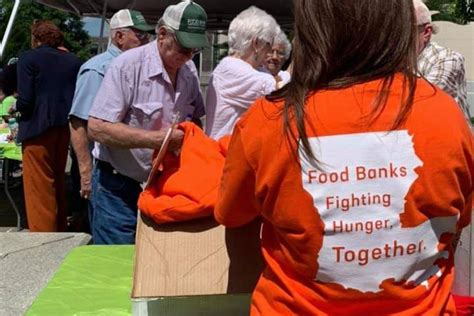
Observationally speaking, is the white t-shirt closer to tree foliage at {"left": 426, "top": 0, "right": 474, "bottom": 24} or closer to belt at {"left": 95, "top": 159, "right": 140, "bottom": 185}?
belt at {"left": 95, "top": 159, "right": 140, "bottom": 185}

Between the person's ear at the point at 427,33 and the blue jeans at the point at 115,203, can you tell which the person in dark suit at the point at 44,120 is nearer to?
the blue jeans at the point at 115,203

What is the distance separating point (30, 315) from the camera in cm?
231

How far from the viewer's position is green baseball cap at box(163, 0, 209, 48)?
2.62 metres

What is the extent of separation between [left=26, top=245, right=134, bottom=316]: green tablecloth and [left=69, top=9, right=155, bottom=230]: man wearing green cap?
83 centimetres

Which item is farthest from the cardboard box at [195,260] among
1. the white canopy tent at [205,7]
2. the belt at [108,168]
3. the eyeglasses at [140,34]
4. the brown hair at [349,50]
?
the white canopy tent at [205,7]

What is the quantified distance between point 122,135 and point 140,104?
0.59ft

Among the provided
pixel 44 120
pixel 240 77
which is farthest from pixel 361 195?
pixel 44 120

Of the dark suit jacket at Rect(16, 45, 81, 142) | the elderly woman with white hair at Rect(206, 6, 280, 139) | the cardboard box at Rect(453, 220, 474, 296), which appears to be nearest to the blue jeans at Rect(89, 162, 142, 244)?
the elderly woman with white hair at Rect(206, 6, 280, 139)

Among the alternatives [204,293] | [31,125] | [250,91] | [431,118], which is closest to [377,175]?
[431,118]

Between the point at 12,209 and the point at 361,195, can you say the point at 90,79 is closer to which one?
the point at 361,195

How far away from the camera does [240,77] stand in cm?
269

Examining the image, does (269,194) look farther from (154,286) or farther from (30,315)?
(30,315)

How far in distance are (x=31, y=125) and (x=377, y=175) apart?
4.03 m

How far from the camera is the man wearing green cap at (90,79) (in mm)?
3697
